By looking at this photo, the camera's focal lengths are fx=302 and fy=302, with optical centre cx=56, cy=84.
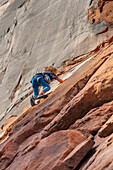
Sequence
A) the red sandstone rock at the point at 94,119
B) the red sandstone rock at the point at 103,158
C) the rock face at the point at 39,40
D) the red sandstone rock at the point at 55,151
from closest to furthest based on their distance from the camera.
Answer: the red sandstone rock at the point at 103,158 → the red sandstone rock at the point at 55,151 → the red sandstone rock at the point at 94,119 → the rock face at the point at 39,40

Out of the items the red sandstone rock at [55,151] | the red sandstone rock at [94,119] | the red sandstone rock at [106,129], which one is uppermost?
the red sandstone rock at [55,151]

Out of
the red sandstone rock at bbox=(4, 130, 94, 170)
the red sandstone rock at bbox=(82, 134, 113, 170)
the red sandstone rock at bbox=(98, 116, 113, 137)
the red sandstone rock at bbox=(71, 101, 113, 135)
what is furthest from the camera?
the red sandstone rock at bbox=(71, 101, 113, 135)

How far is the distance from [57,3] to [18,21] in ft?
8.94

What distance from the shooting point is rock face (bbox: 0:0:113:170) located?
4047 mm

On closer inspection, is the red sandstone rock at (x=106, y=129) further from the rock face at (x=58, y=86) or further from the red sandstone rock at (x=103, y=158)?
the red sandstone rock at (x=103, y=158)

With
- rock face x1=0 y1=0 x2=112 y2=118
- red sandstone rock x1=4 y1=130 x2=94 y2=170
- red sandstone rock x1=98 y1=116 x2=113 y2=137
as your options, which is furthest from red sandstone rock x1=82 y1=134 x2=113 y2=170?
rock face x1=0 y1=0 x2=112 y2=118

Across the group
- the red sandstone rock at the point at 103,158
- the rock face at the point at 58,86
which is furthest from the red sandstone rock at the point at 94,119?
the red sandstone rock at the point at 103,158

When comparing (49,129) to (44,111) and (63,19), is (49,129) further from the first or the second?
(63,19)

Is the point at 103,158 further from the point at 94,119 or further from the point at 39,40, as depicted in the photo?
the point at 39,40

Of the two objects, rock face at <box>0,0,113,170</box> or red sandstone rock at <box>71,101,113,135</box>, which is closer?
rock face at <box>0,0,113,170</box>

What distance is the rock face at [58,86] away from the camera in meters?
4.05

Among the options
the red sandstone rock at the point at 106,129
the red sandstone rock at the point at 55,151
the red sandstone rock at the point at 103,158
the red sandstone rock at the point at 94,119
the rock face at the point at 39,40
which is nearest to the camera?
the red sandstone rock at the point at 103,158

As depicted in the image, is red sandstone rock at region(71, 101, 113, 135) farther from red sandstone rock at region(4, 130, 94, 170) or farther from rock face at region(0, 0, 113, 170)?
red sandstone rock at region(4, 130, 94, 170)

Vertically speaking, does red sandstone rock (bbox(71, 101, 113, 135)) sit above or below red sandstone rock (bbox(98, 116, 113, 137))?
above
